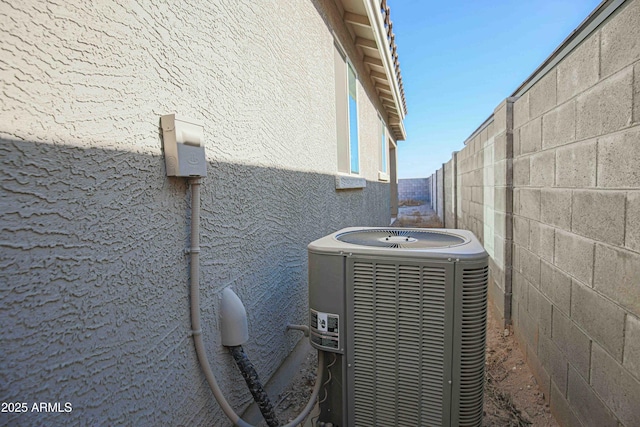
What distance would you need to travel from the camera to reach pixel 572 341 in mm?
2199

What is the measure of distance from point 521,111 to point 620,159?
5.93 feet

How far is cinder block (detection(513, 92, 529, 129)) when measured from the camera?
3170 mm

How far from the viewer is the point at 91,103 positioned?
1119 millimetres

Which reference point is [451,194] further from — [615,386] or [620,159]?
[615,386]

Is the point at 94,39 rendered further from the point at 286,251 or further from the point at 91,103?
the point at 286,251

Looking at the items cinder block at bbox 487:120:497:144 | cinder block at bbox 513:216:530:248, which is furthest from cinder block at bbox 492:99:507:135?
cinder block at bbox 513:216:530:248

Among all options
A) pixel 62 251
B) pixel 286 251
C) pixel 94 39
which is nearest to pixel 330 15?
pixel 286 251

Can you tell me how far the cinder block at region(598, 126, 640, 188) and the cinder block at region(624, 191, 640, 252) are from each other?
54 millimetres

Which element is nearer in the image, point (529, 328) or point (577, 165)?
point (577, 165)

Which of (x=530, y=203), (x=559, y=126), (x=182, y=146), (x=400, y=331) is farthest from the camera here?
(x=530, y=203)

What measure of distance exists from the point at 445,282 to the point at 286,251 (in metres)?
1.40

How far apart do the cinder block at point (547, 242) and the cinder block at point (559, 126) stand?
61 cm

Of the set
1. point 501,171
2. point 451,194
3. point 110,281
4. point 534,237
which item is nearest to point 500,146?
point 501,171

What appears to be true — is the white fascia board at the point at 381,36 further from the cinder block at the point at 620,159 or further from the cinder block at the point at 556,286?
the cinder block at the point at 556,286
